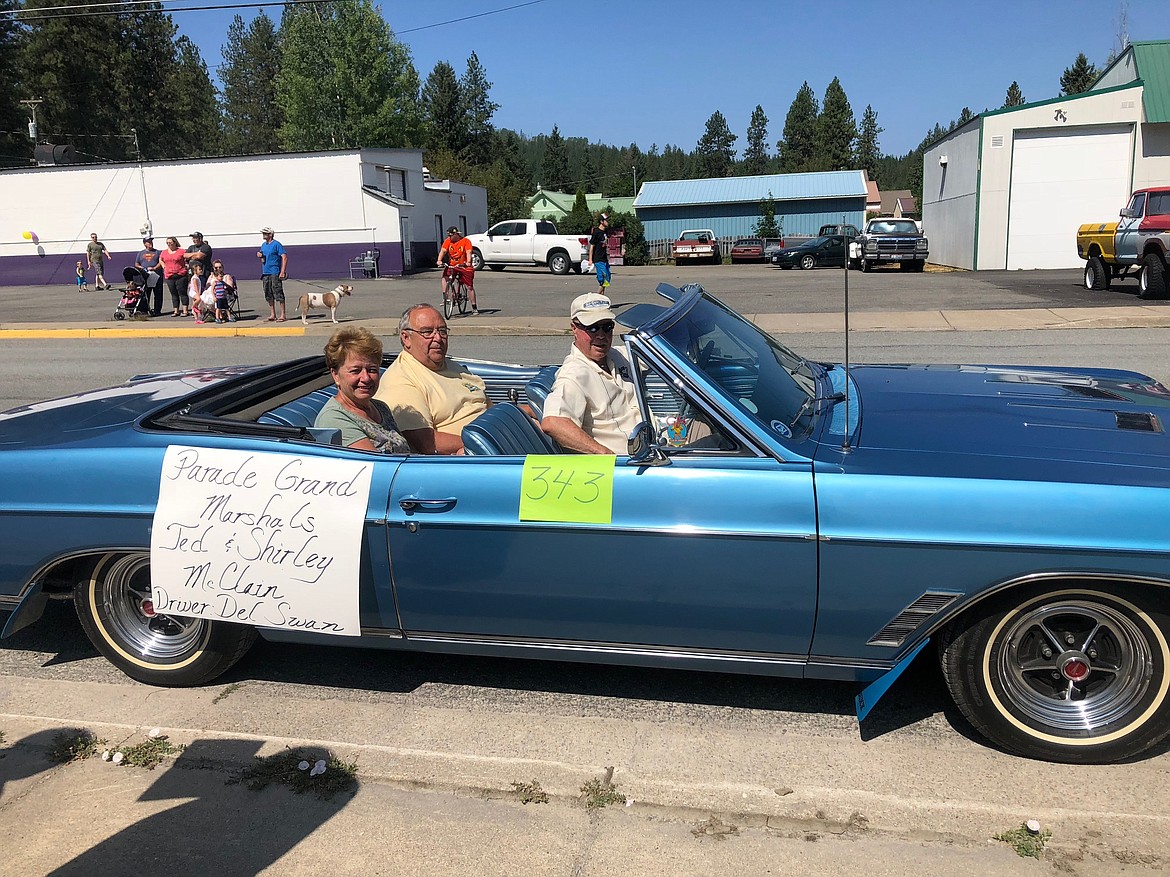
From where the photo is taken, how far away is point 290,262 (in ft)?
102

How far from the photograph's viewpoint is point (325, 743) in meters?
3.25

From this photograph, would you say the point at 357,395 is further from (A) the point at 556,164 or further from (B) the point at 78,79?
(A) the point at 556,164

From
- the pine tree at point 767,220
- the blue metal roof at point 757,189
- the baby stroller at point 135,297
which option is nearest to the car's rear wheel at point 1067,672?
the baby stroller at point 135,297

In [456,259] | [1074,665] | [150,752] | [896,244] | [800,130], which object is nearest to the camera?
[1074,665]

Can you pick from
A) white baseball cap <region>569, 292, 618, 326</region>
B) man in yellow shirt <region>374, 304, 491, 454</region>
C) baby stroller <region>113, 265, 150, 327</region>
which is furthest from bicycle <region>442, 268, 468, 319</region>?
white baseball cap <region>569, 292, 618, 326</region>

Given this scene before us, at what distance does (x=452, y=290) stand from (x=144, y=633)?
50.1 ft

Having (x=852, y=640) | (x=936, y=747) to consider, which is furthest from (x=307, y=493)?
(x=936, y=747)

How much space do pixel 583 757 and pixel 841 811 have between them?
854 millimetres

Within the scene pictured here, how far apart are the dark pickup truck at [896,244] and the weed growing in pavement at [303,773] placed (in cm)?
2864

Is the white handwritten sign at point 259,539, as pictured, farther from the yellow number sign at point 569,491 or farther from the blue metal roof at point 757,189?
the blue metal roof at point 757,189

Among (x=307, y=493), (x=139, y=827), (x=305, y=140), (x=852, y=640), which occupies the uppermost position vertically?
(x=305, y=140)

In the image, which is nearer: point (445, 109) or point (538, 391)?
point (538, 391)

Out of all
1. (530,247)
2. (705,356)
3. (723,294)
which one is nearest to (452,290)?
Result: (723,294)

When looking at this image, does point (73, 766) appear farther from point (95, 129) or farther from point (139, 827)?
point (95, 129)
